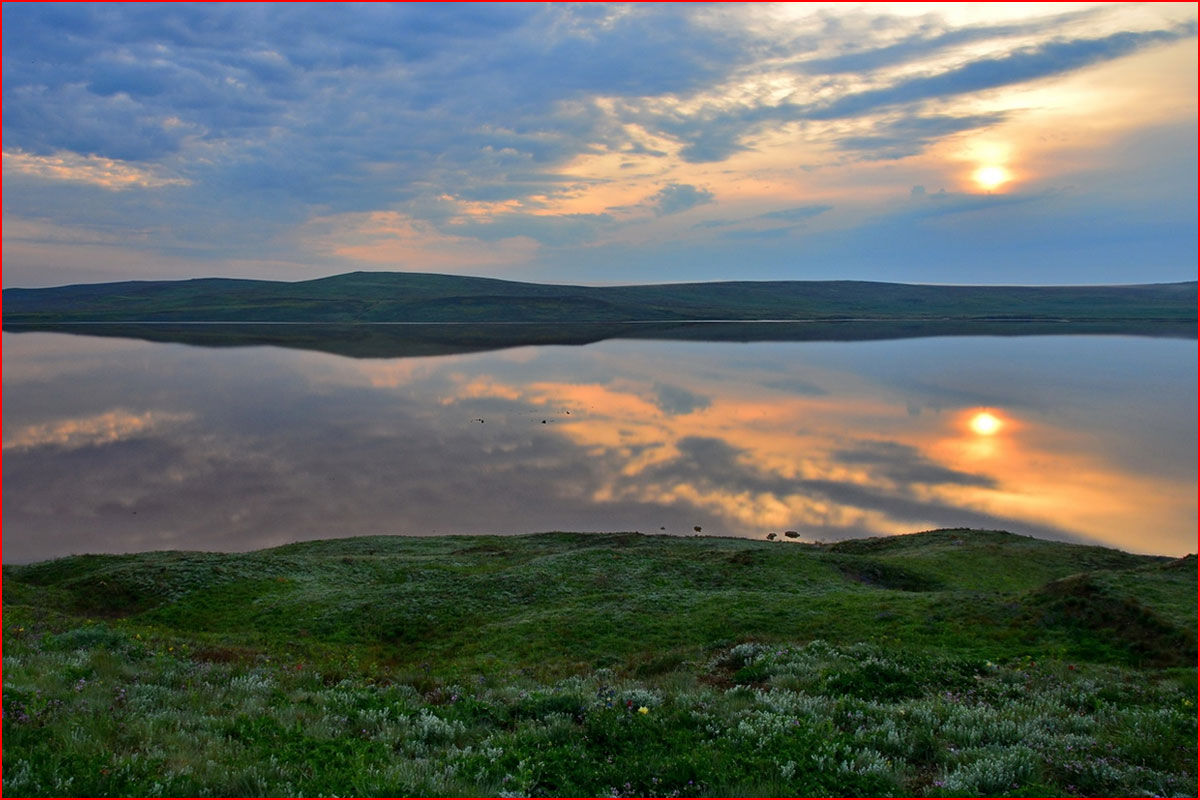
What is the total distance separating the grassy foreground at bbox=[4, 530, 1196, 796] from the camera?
8.59 m

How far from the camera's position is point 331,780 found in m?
7.97

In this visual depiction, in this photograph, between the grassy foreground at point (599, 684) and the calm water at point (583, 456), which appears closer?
the grassy foreground at point (599, 684)

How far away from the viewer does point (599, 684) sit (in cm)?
1409

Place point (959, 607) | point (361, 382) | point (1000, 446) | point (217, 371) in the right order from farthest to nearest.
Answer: point (217, 371) → point (361, 382) → point (1000, 446) → point (959, 607)

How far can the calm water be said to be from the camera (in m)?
44.2

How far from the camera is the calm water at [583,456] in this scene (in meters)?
44.2

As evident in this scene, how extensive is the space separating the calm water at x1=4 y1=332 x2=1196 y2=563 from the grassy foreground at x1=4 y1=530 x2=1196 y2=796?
593 inches

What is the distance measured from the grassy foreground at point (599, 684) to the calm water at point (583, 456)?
15.1 metres

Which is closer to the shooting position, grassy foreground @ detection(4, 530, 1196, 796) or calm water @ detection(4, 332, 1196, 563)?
Result: grassy foreground @ detection(4, 530, 1196, 796)

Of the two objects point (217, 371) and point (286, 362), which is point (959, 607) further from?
point (286, 362)

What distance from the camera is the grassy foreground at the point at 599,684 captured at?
8586mm

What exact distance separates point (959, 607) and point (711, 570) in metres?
10.9

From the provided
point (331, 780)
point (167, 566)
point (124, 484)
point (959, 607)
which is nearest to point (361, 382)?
point (124, 484)

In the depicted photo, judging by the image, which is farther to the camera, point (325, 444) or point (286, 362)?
point (286, 362)
